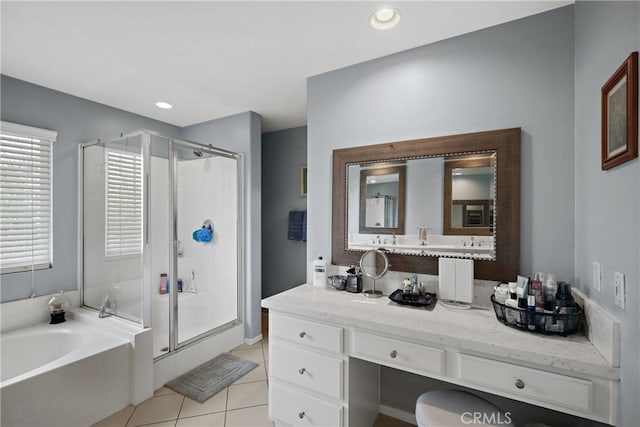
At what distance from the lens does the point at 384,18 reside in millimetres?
1617

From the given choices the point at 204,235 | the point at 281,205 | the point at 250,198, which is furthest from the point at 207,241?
the point at 281,205

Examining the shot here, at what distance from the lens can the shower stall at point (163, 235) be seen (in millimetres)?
2314

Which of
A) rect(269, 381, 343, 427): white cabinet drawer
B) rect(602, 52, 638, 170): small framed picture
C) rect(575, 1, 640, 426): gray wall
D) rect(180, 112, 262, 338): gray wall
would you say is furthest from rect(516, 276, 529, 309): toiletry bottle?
rect(180, 112, 262, 338): gray wall

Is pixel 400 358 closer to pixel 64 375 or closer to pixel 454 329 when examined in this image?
pixel 454 329

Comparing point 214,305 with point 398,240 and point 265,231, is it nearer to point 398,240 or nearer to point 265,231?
point 265,231

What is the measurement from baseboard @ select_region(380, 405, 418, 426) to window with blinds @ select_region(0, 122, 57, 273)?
2.95 metres

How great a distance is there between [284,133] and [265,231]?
4.43ft

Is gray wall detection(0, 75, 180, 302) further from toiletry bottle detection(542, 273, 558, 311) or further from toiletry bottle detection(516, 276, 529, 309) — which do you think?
toiletry bottle detection(542, 273, 558, 311)

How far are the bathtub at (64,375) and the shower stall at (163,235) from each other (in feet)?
0.78

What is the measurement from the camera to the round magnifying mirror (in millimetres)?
1875

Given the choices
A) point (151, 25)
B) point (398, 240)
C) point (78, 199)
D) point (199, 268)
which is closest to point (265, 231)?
point (199, 268)

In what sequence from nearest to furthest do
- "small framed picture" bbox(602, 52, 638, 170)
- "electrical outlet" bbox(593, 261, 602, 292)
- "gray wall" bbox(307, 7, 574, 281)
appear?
"small framed picture" bbox(602, 52, 638, 170) < "electrical outlet" bbox(593, 261, 602, 292) < "gray wall" bbox(307, 7, 574, 281)

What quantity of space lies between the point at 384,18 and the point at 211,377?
2886 millimetres

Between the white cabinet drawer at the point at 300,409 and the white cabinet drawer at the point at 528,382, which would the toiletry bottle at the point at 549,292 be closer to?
the white cabinet drawer at the point at 528,382
